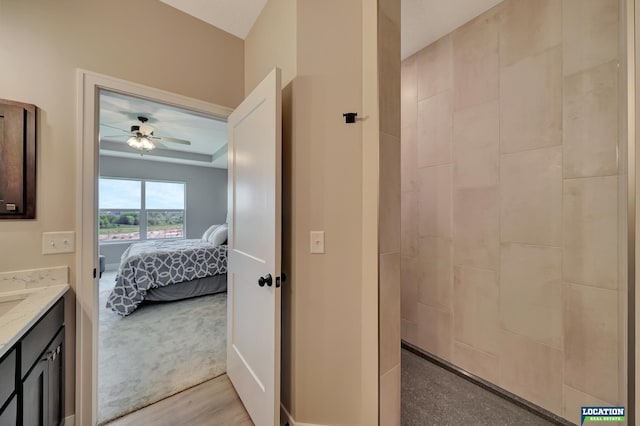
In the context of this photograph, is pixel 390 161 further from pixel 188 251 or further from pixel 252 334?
pixel 188 251

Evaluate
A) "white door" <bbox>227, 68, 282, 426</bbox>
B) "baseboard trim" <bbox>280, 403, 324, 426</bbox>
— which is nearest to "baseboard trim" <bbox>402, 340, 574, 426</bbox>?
"baseboard trim" <bbox>280, 403, 324, 426</bbox>

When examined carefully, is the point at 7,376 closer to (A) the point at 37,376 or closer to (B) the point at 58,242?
(A) the point at 37,376

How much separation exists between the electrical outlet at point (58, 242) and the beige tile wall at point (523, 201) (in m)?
2.45

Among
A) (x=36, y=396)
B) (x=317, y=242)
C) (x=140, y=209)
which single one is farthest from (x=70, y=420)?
(x=140, y=209)

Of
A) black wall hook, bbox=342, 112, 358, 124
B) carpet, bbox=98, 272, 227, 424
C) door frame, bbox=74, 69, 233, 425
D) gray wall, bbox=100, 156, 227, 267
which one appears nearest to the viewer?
black wall hook, bbox=342, 112, 358, 124

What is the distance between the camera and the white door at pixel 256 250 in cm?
126

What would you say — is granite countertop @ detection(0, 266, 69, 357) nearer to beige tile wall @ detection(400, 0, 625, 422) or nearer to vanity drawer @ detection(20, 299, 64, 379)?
vanity drawer @ detection(20, 299, 64, 379)

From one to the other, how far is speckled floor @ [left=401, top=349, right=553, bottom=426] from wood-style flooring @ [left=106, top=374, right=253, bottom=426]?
108 centimetres

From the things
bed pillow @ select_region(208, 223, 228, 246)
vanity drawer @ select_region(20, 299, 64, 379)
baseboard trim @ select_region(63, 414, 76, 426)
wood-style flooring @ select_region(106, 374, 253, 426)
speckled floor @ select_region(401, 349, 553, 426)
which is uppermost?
bed pillow @ select_region(208, 223, 228, 246)

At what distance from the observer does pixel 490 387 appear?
5.64ft

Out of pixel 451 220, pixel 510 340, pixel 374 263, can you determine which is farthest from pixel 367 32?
pixel 510 340

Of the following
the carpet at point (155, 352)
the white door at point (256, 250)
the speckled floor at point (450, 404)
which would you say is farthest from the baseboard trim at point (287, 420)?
the carpet at point (155, 352)

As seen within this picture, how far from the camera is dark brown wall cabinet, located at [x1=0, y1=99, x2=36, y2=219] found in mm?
1236

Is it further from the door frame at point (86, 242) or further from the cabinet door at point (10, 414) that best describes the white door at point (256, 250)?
the cabinet door at point (10, 414)
